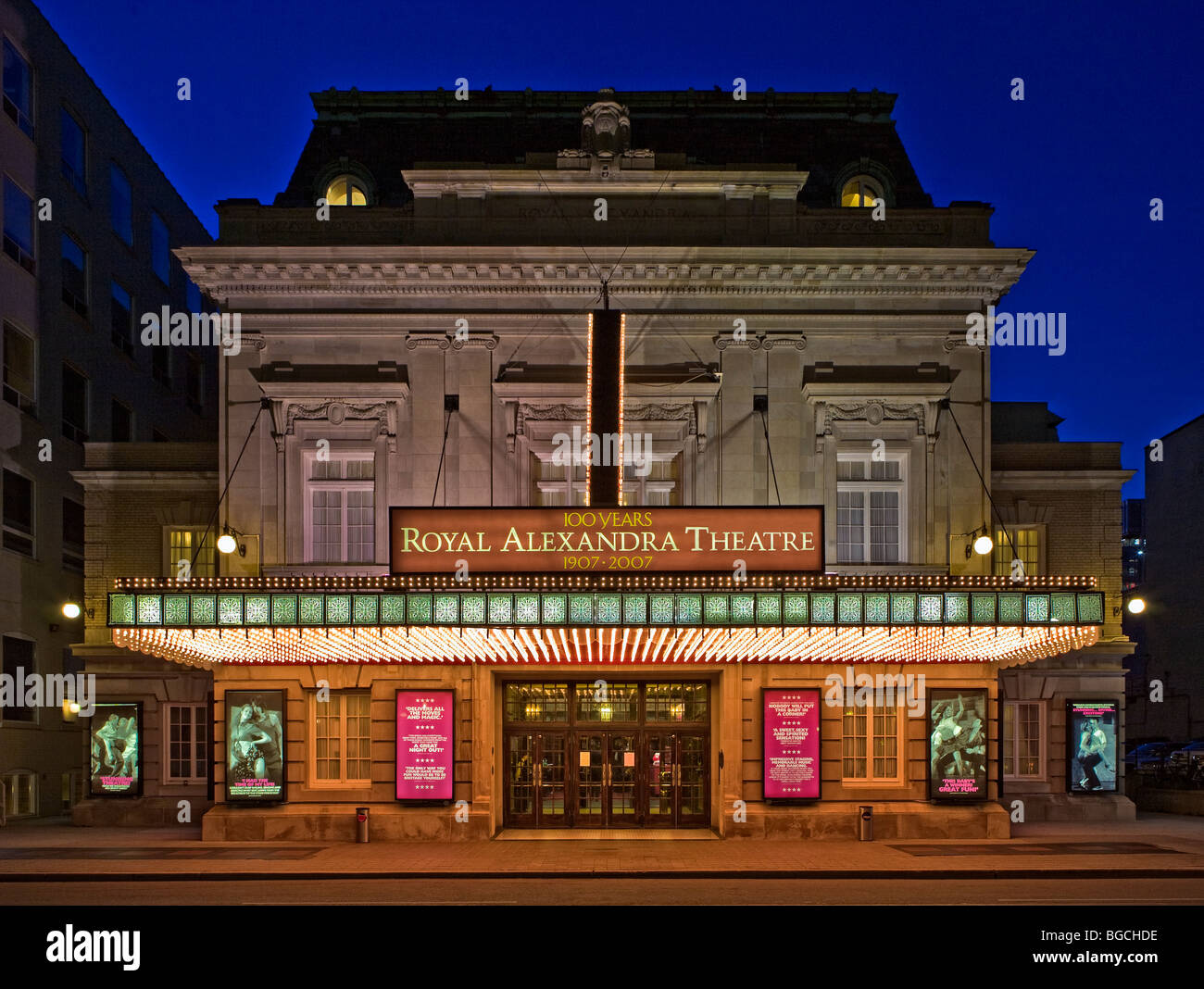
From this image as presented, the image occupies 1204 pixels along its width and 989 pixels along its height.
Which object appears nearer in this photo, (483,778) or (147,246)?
(483,778)

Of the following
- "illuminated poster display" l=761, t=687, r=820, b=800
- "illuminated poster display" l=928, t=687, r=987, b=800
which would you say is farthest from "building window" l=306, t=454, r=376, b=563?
"illuminated poster display" l=928, t=687, r=987, b=800

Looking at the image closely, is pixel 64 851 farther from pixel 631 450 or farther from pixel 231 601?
pixel 631 450

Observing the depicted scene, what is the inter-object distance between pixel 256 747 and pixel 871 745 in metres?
13.0

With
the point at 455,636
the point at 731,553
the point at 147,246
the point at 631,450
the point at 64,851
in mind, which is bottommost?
Result: the point at 64,851

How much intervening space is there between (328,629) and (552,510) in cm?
467

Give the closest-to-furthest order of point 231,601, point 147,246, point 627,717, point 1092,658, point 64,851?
point 231,601
point 64,851
point 627,717
point 1092,658
point 147,246

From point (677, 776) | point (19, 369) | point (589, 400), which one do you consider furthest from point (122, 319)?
point (677, 776)

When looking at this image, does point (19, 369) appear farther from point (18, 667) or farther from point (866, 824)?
point (866, 824)

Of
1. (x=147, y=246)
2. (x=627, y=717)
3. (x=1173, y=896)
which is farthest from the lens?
(x=147, y=246)

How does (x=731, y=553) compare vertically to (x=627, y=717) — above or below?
above

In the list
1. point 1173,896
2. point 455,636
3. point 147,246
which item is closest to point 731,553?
point 455,636

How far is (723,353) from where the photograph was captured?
23516mm

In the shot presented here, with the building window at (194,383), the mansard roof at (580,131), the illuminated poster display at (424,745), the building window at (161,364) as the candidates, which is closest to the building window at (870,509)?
the mansard roof at (580,131)

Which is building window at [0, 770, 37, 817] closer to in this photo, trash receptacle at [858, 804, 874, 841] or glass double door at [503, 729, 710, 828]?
glass double door at [503, 729, 710, 828]
